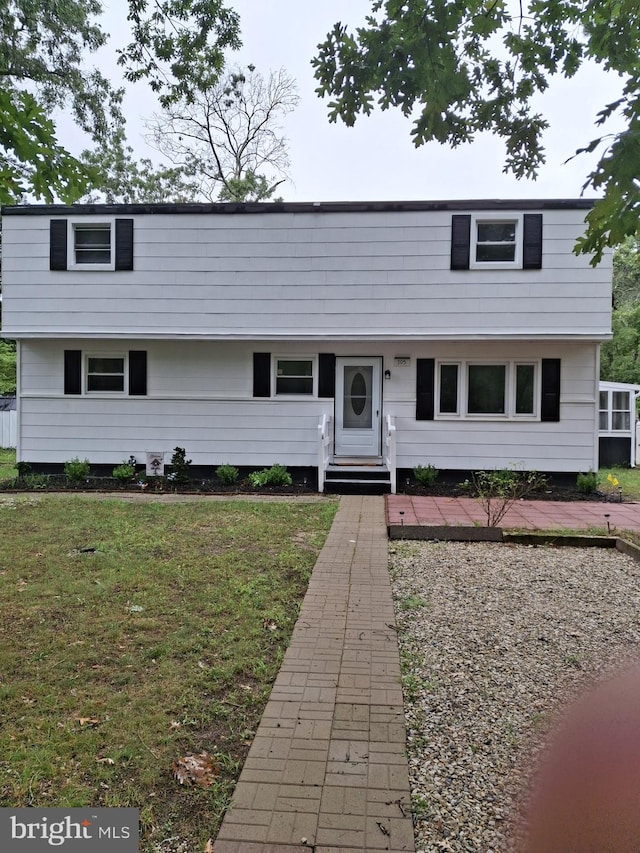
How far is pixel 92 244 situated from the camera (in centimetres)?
1123

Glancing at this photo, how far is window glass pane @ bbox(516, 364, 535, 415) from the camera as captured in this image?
10734 mm

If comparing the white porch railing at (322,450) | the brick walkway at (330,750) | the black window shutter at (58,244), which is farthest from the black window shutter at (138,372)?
the brick walkway at (330,750)

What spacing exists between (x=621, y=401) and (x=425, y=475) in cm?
731

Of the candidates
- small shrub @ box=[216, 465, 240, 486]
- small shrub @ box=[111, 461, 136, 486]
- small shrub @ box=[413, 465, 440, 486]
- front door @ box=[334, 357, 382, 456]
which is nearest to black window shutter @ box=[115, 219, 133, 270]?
small shrub @ box=[111, 461, 136, 486]

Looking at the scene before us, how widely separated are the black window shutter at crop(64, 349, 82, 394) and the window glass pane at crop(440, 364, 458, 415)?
297 inches

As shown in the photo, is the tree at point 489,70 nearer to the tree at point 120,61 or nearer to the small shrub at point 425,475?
the tree at point 120,61

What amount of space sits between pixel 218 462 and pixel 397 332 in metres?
4.48

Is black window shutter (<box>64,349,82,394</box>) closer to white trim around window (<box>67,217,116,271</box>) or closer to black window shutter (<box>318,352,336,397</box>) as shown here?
white trim around window (<box>67,217,116,271</box>)

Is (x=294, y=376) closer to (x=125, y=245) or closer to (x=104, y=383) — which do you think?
(x=104, y=383)

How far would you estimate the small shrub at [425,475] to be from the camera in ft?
34.4

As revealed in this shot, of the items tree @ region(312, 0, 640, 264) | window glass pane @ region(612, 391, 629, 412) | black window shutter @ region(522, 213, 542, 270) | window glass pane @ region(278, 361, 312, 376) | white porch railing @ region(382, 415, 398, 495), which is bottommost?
white porch railing @ region(382, 415, 398, 495)

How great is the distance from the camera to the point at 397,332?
34.6 feet

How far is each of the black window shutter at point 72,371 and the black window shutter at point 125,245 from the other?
6.73 ft

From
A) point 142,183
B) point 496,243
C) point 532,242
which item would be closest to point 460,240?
point 496,243
